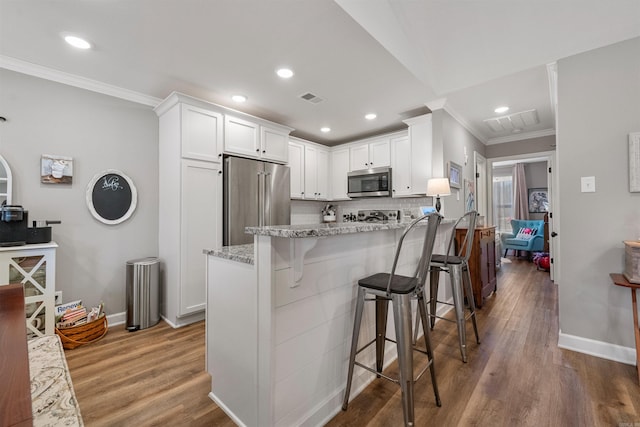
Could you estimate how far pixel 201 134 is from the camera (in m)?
2.89

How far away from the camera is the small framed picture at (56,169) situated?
2.43 meters

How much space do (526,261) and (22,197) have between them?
28.5 ft

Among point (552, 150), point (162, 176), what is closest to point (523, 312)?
point (552, 150)

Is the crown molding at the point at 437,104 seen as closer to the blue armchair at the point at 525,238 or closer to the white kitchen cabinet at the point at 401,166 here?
the white kitchen cabinet at the point at 401,166

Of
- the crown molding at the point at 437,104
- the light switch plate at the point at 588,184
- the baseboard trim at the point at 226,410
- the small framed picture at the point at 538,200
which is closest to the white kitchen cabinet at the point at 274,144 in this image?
the crown molding at the point at 437,104

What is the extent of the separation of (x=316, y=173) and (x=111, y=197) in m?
2.84

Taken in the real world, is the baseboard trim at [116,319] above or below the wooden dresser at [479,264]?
below

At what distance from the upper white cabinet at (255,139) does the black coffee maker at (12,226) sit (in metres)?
1.79

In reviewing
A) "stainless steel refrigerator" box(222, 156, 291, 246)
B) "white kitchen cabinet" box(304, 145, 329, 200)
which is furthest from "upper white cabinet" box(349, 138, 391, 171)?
"stainless steel refrigerator" box(222, 156, 291, 246)

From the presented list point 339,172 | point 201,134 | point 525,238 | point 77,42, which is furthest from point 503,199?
point 77,42

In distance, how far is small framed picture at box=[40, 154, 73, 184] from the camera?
7.96ft

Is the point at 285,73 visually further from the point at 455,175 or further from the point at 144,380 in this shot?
the point at 144,380

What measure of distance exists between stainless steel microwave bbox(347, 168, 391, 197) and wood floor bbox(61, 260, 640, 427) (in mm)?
2032

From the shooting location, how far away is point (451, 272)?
219cm
